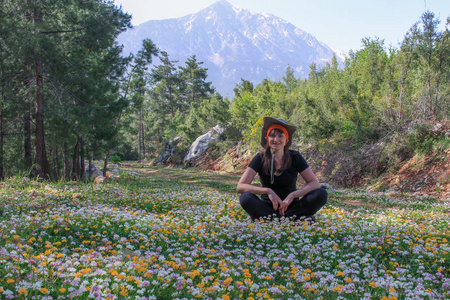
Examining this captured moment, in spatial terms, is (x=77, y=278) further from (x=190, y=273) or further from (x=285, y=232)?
(x=285, y=232)

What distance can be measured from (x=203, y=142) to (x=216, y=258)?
33949 millimetres

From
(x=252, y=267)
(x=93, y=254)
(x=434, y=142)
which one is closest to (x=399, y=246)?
(x=252, y=267)

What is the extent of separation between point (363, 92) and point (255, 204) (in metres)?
15.7

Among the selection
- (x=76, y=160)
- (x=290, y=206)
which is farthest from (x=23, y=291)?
(x=76, y=160)

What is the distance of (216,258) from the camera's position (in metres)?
3.74

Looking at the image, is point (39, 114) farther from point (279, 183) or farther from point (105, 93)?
point (279, 183)

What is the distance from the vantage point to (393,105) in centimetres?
1599

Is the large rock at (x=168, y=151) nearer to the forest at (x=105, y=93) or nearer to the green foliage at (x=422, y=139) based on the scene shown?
the forest at (x=105, y=93)

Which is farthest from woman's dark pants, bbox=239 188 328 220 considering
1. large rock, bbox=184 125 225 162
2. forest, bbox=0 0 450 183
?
large rock, bbox=184 125 225 162

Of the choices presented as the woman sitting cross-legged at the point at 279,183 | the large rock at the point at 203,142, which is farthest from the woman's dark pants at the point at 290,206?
the large rock at the point at 203,142

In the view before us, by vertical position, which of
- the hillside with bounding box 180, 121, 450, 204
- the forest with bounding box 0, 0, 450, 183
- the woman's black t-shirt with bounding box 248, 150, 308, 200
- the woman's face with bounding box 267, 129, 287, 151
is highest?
the forest with bounding box 0, 0, 450, 183

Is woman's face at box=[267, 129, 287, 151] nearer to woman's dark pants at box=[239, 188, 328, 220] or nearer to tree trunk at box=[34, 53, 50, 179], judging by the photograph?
woman's dark pants at box=[239, 188, 328, 220]

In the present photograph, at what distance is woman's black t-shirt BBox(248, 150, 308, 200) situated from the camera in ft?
18.0

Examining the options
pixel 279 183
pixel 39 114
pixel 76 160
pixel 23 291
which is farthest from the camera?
pixel 76 160
